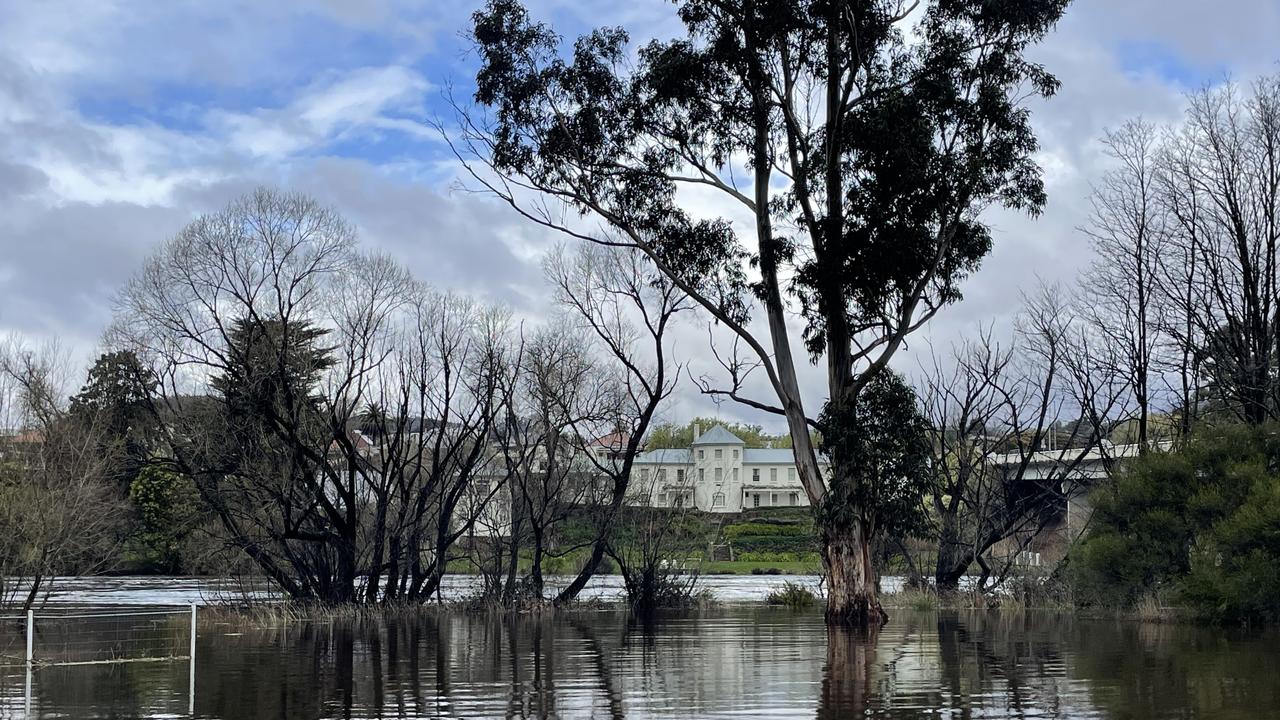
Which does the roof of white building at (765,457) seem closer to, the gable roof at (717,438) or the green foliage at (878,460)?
the gable roof at (717,438)

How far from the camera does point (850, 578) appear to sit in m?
25.2

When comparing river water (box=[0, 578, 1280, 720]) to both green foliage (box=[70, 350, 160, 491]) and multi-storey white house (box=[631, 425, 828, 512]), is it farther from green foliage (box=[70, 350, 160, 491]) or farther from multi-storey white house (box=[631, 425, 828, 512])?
multi-storey white house (box=[631, 425, 828, 512])

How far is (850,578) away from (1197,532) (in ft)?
20.1

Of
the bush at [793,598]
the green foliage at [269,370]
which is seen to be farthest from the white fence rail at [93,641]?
the bush at [793,598]

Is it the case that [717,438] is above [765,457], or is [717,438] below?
above

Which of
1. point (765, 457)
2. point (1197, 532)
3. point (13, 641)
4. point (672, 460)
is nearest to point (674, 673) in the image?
point (1197, 532)

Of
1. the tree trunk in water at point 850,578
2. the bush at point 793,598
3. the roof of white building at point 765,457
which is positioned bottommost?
the bush at point 793,598

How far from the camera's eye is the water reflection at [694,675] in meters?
12.7

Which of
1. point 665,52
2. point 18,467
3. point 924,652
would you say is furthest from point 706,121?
point 18,467

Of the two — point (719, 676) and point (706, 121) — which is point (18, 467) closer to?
point (706, 121)

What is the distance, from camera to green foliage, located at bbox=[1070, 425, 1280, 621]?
2202 cm

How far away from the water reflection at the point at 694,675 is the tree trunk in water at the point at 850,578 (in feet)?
2.22

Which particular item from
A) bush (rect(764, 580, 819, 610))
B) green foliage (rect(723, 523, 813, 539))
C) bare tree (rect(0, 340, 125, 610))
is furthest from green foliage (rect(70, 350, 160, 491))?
green foliage (rect(723, 523, 813, 539))

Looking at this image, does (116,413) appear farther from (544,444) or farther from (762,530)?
(762,530)
